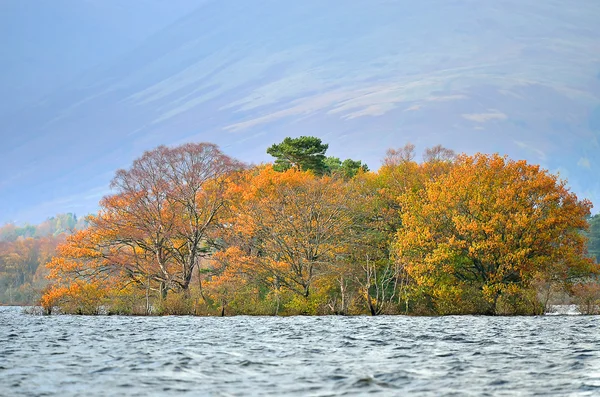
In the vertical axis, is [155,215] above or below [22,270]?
above

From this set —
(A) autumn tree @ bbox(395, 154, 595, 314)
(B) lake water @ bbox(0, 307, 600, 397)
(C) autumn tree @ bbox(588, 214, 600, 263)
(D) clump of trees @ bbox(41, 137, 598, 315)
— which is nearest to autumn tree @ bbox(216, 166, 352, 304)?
(D) clump of trees @ bbox(41, 137, 598, 315)

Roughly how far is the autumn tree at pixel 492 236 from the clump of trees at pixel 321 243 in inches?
4.2

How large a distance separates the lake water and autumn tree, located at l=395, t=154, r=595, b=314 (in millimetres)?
22334

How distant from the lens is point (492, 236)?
49156 millimetres

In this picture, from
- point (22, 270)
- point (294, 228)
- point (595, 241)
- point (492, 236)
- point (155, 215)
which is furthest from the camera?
point (22, 270)

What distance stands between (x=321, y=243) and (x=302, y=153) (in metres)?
26.2

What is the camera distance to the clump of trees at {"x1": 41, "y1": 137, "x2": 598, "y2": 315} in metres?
49.5

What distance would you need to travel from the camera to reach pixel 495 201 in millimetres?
50750

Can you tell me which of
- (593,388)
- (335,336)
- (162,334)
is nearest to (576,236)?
(335,336)

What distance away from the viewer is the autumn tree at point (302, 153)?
78625mm

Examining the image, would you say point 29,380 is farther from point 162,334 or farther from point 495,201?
point 495,201

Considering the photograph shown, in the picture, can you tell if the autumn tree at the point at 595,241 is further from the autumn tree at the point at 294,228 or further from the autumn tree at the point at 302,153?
the autumn tree at the point at 294,228

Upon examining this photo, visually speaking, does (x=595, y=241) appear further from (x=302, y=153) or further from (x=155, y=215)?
(x=155, y=215)

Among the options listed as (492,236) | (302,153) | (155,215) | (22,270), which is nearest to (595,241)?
(302,153)
